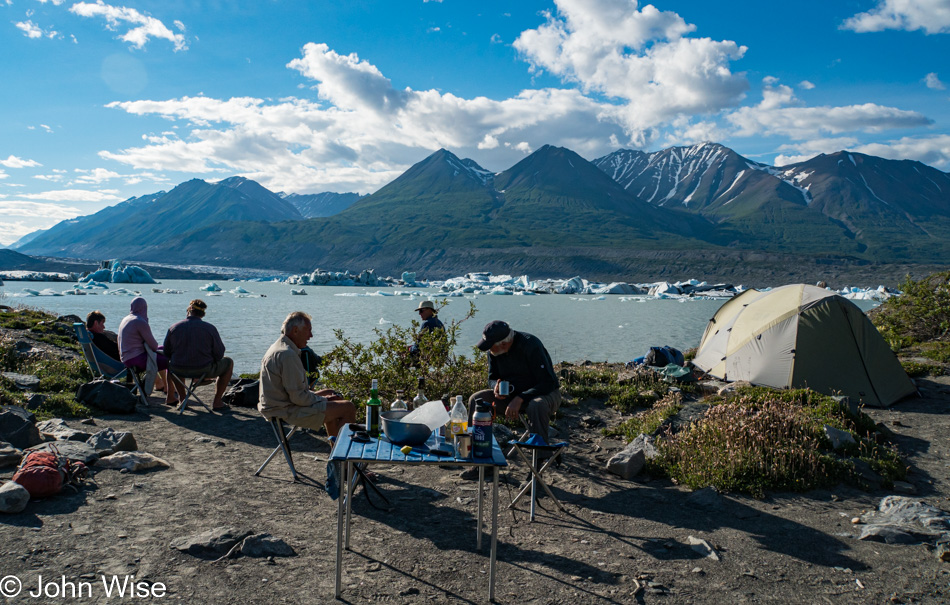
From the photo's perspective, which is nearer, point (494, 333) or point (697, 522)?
point (697, 522)

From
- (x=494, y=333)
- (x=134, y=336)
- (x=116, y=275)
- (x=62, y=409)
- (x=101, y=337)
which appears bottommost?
(x=62, y=409)

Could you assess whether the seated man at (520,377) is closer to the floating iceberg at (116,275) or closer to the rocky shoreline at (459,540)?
the rocky shoreline at (459,540)

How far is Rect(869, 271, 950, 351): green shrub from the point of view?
1511cm

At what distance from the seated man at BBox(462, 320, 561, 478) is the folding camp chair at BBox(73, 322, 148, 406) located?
18.9 feet

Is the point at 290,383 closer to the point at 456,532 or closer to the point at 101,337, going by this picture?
the point at 456,532

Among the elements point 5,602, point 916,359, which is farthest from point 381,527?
point 916,359

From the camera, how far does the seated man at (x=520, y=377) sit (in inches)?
232

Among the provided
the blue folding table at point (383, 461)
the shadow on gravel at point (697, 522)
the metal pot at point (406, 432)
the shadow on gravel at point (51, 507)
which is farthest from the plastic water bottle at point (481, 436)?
the shadow on gravel at point (51, 507)

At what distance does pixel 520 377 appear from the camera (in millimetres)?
6199

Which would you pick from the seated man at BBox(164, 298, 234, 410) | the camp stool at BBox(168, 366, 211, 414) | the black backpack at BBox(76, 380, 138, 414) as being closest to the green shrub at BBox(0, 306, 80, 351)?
the black backpack at BBox(76, 380, 138, 414)

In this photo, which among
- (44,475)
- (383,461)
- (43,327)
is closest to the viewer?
(383,461)

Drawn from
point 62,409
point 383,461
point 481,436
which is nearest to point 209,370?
point 62,409

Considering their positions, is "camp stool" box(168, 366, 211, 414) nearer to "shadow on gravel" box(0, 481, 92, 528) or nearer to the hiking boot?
"shadow on gravel" box(0, 481, 92, 528)

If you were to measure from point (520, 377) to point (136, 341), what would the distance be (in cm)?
614
